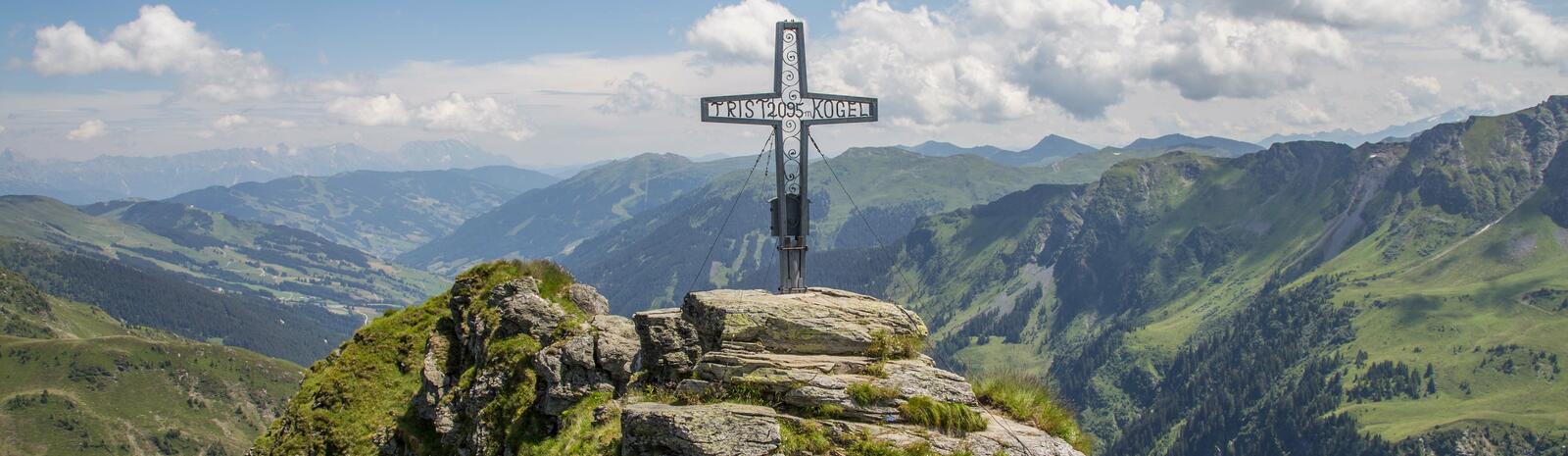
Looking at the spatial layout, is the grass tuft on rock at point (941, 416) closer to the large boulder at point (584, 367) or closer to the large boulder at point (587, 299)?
the large boulder at point (584, 367)

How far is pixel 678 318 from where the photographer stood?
22609mm

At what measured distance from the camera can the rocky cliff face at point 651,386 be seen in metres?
17.4

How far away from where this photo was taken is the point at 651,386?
21531 mm

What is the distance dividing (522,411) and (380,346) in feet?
42.0

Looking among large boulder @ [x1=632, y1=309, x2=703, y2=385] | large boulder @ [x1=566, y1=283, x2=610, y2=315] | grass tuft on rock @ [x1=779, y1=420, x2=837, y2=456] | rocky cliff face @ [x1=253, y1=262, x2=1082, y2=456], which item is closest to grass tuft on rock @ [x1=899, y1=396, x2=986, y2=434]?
rocky cliff face @ [x1=253, y1=262, x2=1082, y2=456]

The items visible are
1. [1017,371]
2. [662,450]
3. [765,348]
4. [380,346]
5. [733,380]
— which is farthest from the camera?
[380,346]

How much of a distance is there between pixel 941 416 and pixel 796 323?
394cm

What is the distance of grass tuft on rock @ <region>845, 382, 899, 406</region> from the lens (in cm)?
1795

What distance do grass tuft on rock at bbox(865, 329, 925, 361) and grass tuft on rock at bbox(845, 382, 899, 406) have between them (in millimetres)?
1741

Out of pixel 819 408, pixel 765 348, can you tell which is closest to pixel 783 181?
pixel 765 348

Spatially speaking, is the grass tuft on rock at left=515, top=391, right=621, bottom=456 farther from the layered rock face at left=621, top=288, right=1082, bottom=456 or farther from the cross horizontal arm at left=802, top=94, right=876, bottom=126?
the cross horizontal arm at left=802, top=94, right=876, bottom=126

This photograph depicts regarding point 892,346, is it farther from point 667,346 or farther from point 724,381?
point 667,346

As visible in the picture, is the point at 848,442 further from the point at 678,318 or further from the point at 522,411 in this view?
the point at 522,411

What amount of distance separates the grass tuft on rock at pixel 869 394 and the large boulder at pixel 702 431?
5.19 ft
